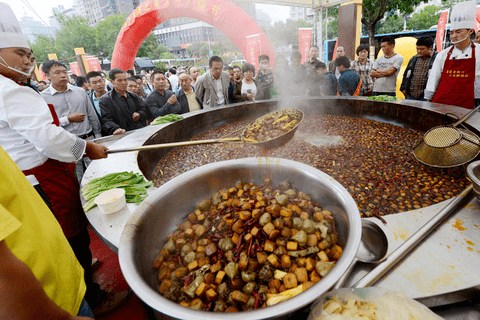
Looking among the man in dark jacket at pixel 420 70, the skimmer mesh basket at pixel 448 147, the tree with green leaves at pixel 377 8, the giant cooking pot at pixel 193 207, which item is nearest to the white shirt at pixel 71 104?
the giant cooking pot at pixel 193 207

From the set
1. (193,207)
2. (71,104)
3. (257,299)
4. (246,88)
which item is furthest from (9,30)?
(246,88)

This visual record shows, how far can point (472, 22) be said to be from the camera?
4090 mm

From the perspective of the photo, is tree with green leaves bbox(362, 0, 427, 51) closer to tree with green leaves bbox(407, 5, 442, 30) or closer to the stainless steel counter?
the stainless steel counter

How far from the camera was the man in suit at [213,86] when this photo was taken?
5.78 meters

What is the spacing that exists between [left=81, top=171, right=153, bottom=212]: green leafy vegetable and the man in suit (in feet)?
12.9

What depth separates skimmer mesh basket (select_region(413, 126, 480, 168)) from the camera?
228 cm

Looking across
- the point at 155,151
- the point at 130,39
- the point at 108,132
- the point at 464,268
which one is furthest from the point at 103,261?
the point at 130,39

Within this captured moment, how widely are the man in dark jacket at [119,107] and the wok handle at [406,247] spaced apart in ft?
16.1

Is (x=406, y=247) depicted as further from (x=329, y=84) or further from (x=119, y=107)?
(x=329, y=84)

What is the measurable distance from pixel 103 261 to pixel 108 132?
9.23 ft

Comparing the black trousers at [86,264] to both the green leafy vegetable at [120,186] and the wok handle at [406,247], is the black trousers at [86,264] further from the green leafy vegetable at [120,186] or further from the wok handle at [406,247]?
the wok handle at [406,247]

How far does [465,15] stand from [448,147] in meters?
3.59

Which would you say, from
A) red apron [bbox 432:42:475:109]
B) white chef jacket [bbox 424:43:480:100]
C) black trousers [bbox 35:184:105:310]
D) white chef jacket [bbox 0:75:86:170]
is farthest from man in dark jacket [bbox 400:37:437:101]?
black trousers [bbox 35:184:105:310]

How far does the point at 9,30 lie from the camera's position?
85.4 inches
